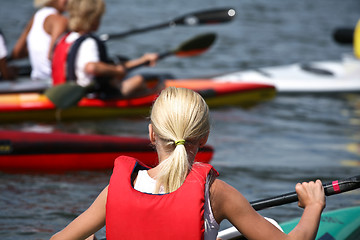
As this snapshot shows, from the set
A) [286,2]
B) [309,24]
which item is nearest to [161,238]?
[309,24]

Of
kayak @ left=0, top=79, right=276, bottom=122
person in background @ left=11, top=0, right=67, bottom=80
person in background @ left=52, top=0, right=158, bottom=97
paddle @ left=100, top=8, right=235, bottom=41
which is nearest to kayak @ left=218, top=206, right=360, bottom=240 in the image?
person in background @ left=52, top=0, right=158, bottom=97

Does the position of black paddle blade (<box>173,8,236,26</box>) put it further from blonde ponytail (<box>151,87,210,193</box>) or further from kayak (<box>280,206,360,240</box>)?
blonde ponytail (<box>151,87,210,193</box>)

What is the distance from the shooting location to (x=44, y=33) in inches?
230

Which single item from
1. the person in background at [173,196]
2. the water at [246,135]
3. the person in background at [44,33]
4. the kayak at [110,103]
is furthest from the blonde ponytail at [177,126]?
the person in background at [44,33]

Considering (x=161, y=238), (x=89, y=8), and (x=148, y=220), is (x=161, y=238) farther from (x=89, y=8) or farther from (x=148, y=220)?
(x=89, y=8)

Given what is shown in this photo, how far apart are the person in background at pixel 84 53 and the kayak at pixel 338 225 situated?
2976mm

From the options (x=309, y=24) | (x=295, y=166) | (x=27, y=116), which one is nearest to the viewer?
(x=295, y=166)

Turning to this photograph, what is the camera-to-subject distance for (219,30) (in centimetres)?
1319

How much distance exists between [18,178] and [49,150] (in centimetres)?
27

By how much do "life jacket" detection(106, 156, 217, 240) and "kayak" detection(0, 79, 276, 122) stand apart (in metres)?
3.80

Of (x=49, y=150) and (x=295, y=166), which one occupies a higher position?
(x=49, y=150)

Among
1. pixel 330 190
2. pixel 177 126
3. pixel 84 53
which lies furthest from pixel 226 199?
pixel 84 53

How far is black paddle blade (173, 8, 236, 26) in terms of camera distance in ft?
23.0

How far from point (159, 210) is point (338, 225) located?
1289 mm
